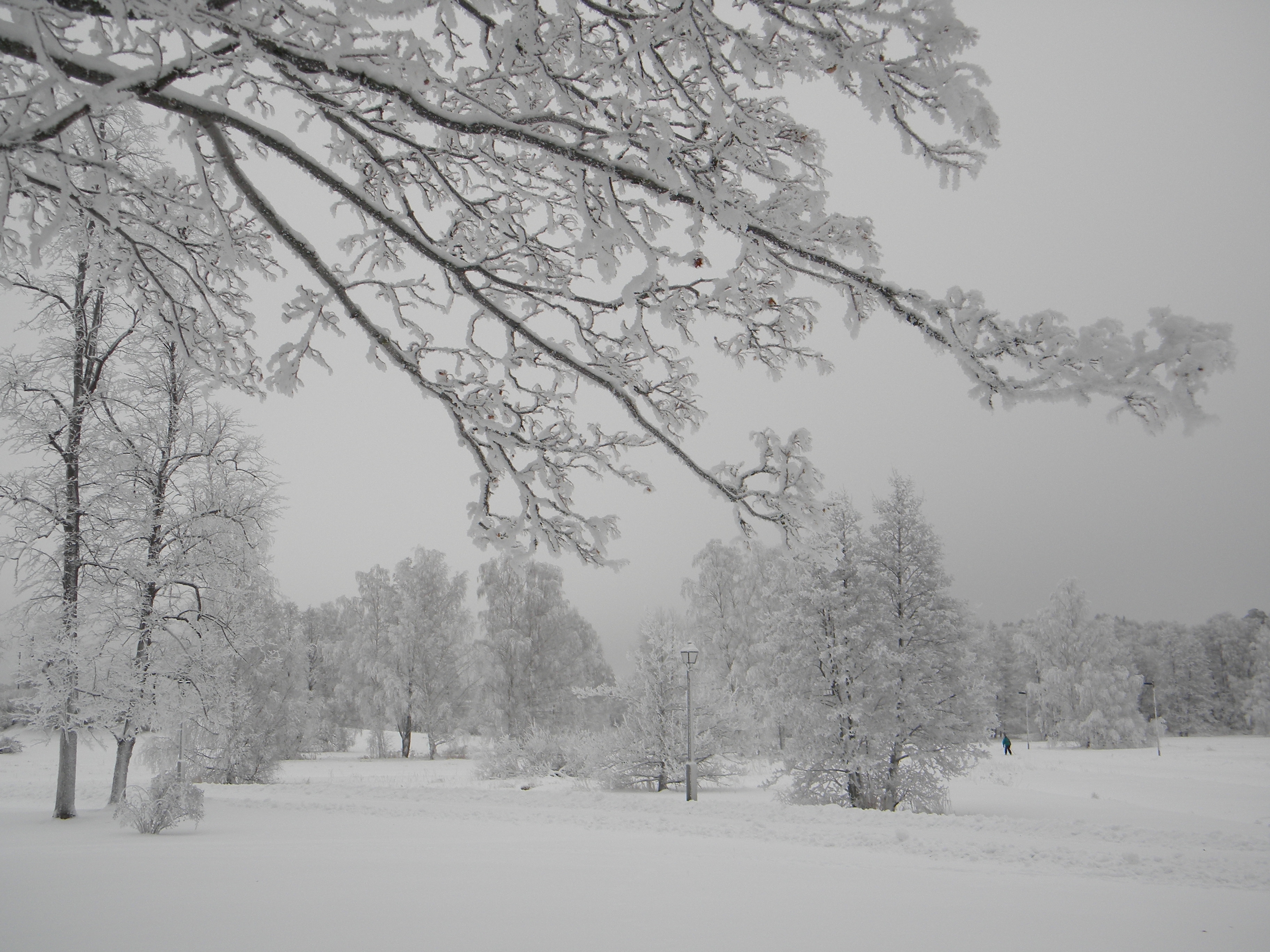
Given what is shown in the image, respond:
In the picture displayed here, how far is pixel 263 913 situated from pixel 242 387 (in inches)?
119

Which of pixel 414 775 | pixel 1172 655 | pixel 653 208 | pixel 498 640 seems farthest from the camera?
pixel 1172 655

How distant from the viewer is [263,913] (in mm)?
3646

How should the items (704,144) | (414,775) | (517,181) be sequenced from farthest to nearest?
(414,775), (517,181), (704,144)

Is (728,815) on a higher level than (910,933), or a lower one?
lower

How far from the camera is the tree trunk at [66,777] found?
9875mm

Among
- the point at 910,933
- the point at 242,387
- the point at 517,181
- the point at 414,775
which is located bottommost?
the point at 414,775

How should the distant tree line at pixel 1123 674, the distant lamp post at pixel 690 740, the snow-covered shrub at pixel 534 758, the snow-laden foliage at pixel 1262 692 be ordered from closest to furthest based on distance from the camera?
the distant lamp post at pixel 690 740
the snow-covered shrub at pixel 534 758
the distant tree line at pixel 1123 674
the snow-laden foliage at pixel 1262 692

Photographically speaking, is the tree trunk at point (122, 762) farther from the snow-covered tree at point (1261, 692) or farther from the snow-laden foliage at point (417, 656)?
the snow-covered tree at point (1261, 692)

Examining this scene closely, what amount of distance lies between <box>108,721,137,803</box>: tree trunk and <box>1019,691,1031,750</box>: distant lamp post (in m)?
39.1

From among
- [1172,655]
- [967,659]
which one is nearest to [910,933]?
[967,659]

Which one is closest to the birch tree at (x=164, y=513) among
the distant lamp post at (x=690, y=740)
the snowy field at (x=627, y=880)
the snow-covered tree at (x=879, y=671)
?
the snowy field at (x=627, y=880)

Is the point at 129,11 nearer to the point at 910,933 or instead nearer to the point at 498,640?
the point at 910,933

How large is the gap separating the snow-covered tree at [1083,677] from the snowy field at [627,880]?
85.3ft

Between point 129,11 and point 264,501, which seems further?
point 264,501
